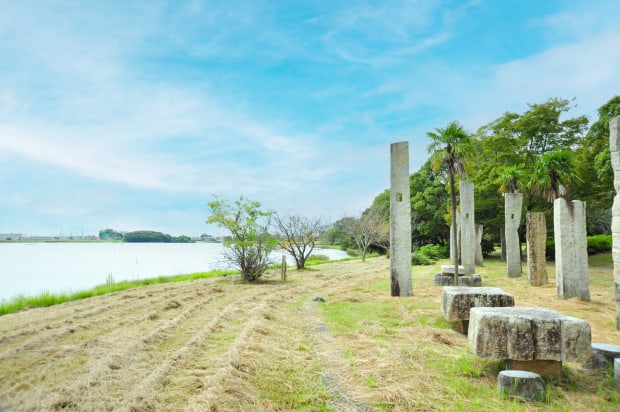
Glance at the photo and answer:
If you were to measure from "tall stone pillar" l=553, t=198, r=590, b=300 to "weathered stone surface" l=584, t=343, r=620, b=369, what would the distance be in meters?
6.89

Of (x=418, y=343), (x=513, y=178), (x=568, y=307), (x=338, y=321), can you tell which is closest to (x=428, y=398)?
(x=418, y=343)

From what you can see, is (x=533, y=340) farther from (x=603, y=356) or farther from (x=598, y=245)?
(x=598, y=245)

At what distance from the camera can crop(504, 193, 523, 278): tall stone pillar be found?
17297 millimetres

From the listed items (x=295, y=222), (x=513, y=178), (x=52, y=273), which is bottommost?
(x=52, y=273)

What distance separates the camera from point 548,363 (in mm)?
4594

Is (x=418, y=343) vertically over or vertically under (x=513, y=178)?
under

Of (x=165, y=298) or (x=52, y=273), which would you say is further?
(x=52, y=273)

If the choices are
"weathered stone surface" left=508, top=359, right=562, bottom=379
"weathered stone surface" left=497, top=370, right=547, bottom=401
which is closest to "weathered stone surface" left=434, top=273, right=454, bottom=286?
"weathered stone surface" left=508, top=359, right=562, bottom=379

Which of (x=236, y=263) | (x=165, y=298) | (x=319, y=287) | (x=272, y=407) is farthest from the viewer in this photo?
(x=236, y=263)

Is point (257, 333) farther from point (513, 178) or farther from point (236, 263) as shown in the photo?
point (513, 178)

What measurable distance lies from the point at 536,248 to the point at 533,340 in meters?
11.2

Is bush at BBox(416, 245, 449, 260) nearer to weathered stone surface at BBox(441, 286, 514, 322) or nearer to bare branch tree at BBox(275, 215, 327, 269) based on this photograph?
bare branch tree at BBox(275, 215, 327, 269)

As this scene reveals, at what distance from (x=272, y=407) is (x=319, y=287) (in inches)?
439

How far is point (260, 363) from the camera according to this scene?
17.5 feet
